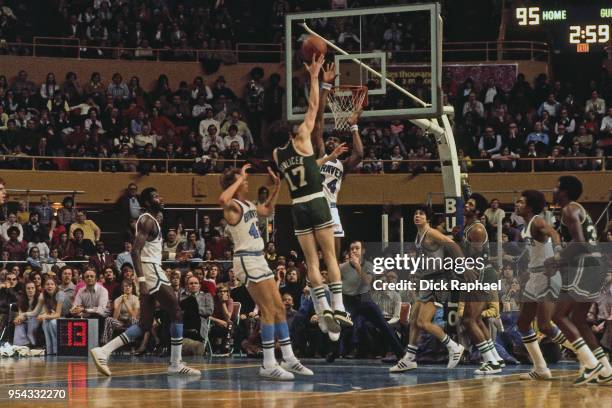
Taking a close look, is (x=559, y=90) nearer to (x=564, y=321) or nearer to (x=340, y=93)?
(x=340, y=93)

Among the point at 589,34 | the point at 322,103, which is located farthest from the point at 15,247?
the point at 589,34

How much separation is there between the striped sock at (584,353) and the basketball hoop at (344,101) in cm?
Result: 511

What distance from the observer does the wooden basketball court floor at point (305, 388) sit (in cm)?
1178

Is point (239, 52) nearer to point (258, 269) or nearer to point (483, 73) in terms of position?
point (483, 73)

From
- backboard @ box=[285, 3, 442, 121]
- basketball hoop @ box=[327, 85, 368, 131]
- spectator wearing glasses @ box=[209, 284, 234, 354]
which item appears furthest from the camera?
spectator wearing glasses @ box=[209, 284, 234, 354]

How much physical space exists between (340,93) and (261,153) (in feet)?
41.7

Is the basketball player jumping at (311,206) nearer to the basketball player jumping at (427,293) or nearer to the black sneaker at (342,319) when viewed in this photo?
the black sneaker at (342,319)

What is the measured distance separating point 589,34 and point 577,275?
1736cm

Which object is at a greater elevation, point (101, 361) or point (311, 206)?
point (311, 206)

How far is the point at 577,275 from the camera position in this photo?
1384cm

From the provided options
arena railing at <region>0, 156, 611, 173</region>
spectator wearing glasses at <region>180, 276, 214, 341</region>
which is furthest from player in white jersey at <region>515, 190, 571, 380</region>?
arena railing at <region>0, 156, 611, 173</region>

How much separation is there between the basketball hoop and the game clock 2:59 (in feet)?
44.0

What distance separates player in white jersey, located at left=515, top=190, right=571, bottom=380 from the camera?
46.5 feet

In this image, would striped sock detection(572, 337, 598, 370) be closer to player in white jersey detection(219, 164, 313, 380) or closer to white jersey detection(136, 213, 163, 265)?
player in white jersey detection(219, 164, 313, 380)
